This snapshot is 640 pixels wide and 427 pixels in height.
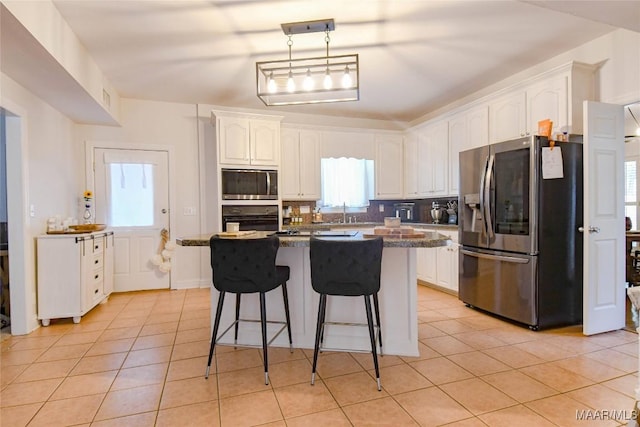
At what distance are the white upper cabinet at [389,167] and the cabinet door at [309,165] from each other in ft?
3.24

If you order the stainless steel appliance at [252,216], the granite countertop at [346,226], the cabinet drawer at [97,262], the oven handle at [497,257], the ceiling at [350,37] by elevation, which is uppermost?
the ceiling at [350,37]

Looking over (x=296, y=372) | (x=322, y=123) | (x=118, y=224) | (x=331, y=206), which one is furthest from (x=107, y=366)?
(x=322, y=123)

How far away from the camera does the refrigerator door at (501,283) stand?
3.01 m

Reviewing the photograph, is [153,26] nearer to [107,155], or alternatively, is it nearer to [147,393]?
[107,155]

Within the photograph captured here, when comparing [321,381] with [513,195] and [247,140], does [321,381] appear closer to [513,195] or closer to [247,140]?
[513,195]

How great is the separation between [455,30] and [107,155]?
438 cm

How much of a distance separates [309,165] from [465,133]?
2.15 m

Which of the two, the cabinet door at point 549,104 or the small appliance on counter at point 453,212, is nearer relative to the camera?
the cabinet door at point 549,104

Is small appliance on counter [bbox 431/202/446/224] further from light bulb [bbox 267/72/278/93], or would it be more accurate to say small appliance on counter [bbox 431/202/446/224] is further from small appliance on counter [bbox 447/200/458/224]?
light bulb [bbox 267/72/278/93]

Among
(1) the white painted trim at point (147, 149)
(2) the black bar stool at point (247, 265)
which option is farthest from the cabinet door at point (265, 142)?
(2) the black bar stool at point (247, 265)

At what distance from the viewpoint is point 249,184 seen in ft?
14.8

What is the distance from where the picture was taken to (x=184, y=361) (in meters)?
2.51

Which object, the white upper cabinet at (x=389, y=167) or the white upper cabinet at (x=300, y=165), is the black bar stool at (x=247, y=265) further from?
the white upper cabinet at (x=389, y=167)

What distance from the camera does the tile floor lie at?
1.82m
